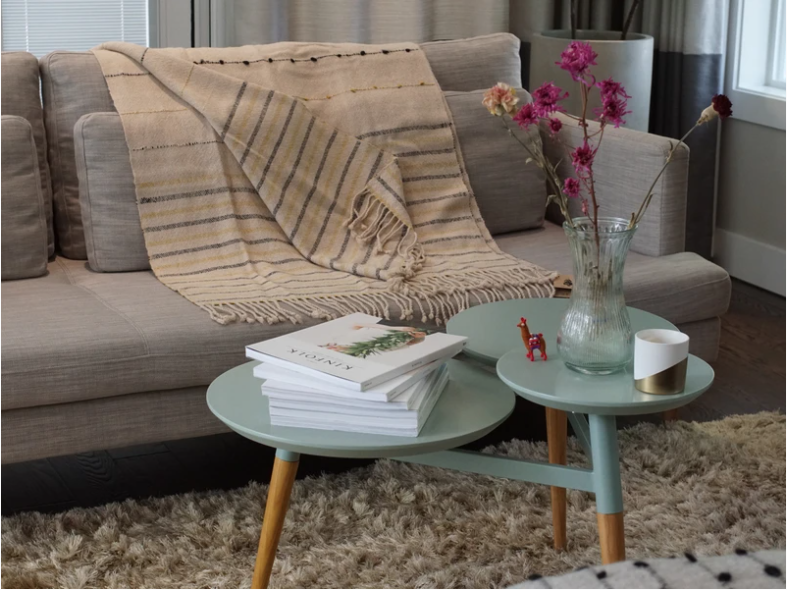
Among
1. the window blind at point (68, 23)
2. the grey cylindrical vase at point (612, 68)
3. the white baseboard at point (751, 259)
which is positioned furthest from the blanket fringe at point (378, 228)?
the white baseboard at point (751, 259)

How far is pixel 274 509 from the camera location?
4.87 feet

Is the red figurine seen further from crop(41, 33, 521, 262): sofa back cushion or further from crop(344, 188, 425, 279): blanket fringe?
crop(41, 33, 521, 262): sofa back cushion

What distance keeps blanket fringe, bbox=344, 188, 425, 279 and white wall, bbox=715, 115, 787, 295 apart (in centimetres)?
155

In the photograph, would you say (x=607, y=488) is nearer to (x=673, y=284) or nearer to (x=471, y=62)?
(x=673, y=284)

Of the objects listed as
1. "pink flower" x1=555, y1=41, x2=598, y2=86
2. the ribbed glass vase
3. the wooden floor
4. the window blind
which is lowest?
the wooden floor

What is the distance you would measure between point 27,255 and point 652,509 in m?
1.35

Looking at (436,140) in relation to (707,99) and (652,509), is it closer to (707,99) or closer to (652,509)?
(652,509)

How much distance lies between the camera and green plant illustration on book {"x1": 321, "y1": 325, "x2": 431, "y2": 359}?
1.44m

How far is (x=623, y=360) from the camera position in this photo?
1477 mm

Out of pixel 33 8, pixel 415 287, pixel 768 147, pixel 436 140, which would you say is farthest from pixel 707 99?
pixel 33 8

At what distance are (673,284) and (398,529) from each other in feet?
2.76

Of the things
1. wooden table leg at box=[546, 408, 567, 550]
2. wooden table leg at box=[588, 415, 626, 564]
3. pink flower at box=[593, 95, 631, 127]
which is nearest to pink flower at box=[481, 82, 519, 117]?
pink flower at box=[593, 95, 631, 127]

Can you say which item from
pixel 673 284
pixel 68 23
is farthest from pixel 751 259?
pixel 68 23

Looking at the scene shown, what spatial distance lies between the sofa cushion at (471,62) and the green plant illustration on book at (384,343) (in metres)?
1.20
